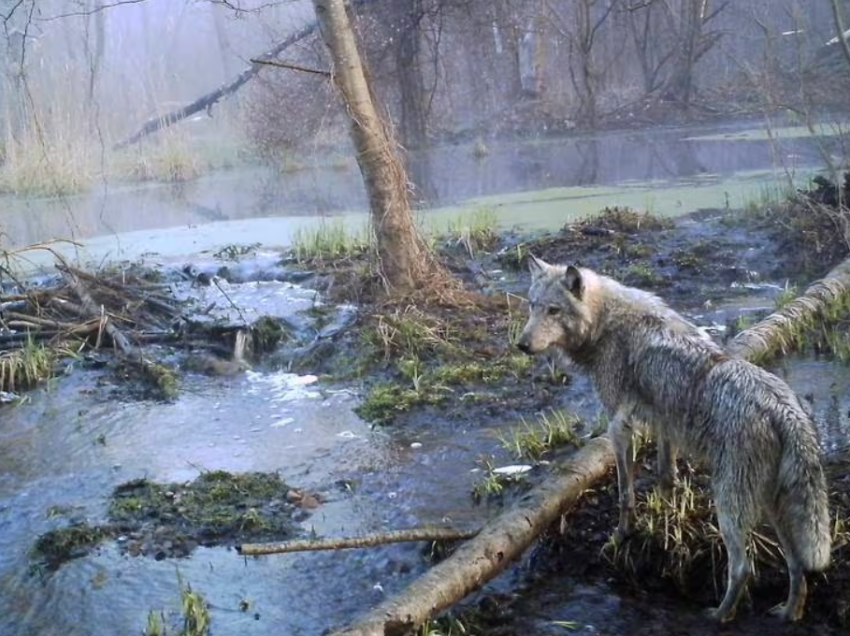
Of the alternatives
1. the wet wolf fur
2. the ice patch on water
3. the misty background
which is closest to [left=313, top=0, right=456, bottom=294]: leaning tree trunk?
the ice patch on water

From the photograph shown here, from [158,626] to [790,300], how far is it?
6179mm

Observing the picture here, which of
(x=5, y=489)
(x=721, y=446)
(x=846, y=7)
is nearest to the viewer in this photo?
(x=721, y=446)

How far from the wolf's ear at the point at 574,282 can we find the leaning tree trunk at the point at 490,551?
0.94 m

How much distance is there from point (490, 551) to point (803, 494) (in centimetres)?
151

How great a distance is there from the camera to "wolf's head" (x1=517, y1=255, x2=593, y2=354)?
568 centimetres

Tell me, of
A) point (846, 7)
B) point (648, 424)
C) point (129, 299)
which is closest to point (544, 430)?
point (648, 424)

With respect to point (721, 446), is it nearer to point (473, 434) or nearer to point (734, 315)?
point (473, 434)

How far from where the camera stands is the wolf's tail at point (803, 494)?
4.41m

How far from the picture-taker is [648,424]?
5.34 m

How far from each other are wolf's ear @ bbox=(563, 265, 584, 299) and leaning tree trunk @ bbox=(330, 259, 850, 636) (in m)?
0.94

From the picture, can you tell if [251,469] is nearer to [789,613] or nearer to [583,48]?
[789,613]

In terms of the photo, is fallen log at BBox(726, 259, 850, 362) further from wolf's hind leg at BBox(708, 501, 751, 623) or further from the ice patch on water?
the ice patch on water

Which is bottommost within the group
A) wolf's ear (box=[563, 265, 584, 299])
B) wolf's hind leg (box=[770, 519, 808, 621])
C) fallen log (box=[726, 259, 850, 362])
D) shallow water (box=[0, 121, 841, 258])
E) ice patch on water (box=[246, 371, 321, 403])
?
wolf's hind leg (box=[770, 519, 808, 621])

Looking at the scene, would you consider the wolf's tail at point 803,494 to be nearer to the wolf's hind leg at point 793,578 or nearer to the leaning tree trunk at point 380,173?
the wolf's hind leg at point 793,578
